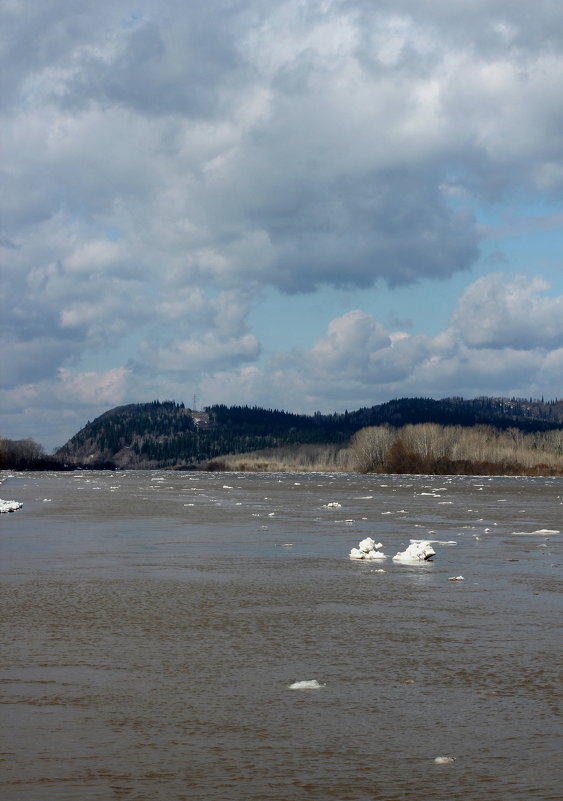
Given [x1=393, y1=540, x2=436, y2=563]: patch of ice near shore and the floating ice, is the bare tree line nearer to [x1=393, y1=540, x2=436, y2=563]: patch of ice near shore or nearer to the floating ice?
[x1=393, y1=540, x2=436, y2=563]: patch of ice near shore

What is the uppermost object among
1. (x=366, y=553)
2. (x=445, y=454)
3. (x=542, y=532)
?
(x=445, y=454)

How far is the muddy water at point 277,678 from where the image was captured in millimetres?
6598

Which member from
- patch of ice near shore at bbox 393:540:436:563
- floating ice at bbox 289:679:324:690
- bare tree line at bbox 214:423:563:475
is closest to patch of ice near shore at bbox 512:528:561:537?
patch of ice near shore at bbox 393:540:436:563

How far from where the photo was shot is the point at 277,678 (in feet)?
31.3

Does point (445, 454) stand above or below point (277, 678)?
above

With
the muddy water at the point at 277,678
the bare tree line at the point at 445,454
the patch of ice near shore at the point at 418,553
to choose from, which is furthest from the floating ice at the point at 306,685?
the bare tree line at the point at 445,454

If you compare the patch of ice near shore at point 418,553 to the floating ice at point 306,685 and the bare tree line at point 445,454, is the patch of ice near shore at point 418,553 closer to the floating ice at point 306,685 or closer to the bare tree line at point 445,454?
the floating ice at point 306,685

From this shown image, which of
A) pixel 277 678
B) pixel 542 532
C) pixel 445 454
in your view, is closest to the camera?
pixel 277 678

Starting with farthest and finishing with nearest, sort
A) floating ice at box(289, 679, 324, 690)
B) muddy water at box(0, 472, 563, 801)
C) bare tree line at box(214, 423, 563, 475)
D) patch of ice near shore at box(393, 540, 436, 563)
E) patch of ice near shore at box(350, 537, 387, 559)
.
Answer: bare tree line at box(214, 423, 563, 475) < patch of ice near shore at box(350, 537, 387, 559) < patch of ice near shore at box(393, 540, 436, 563) < floating ice at box(289, 679, 324, 690) < muddy water at box(0, 472, 563, 801)

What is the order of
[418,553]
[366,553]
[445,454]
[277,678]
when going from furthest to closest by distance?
[445,454]
[366,553]
[418,553]
[277,678]

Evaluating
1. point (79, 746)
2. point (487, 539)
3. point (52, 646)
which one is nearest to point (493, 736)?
→ point (79, 746)

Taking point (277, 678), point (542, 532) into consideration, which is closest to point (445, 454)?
point (542, 532)

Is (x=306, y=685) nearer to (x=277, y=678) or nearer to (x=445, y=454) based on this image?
(x=277, y=678)

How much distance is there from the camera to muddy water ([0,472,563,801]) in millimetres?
6598
